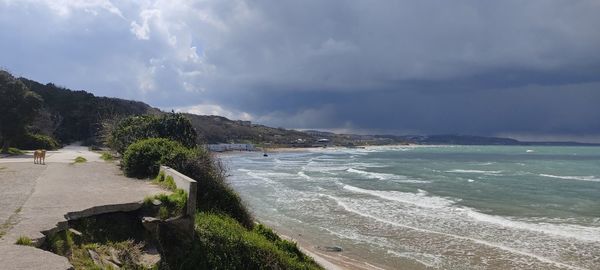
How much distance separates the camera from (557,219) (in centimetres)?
2364

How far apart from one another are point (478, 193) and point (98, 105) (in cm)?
6643

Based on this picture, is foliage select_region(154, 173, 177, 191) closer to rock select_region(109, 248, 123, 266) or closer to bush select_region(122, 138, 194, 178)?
bush select_region(122, 138, 194, 178)

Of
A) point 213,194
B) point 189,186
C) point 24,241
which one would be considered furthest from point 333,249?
point 24,241

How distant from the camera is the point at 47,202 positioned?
33.9 ft

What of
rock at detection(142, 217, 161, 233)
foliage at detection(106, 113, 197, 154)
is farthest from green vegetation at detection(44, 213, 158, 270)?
foliage at detection(106, 113, 197, 154)

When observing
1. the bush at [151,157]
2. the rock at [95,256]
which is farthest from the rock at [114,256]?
the bush at [151,157]

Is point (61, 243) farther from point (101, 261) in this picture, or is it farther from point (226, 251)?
point (226, 251)

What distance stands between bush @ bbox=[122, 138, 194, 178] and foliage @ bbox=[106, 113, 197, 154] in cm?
641

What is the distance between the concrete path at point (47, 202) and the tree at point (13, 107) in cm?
2149

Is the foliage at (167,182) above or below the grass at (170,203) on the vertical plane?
above

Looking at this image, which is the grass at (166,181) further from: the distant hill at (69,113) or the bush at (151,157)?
the distant hill at (69,113)

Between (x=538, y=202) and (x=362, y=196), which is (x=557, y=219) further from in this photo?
(x=362, y=196)

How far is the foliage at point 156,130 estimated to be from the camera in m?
23.5

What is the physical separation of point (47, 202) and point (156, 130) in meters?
14.1
